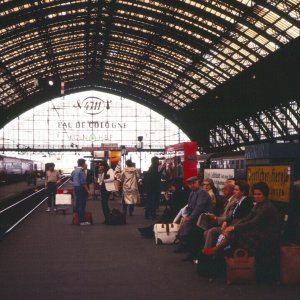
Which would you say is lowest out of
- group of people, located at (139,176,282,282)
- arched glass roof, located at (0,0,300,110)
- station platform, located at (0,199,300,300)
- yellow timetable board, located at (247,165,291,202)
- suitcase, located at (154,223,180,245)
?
station platform, located at (0,199,300,300)

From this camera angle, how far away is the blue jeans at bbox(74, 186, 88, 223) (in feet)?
55.4

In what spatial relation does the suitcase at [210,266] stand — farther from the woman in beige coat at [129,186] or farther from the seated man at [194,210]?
the woman in beige coat at [129,186]

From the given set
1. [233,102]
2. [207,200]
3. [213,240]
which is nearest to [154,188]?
[207,200]

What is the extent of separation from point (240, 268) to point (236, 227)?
55 centimetres

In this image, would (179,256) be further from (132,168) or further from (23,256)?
(132,168)

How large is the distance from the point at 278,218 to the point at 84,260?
3572 mm

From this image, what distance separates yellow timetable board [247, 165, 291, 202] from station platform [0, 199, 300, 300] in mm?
1773

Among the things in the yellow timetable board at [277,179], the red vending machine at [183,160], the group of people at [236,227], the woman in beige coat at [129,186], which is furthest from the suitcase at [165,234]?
the red vending machine at [183,160]

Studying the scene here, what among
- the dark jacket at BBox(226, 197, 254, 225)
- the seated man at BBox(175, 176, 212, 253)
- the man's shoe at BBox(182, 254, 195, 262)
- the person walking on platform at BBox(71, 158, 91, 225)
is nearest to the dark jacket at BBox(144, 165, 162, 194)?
the person walking on platform at BBox(71, 158, 91, 225)

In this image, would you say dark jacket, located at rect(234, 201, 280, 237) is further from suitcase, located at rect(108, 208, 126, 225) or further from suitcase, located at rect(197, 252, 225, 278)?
suitcase, located at rect(108, 208, 126, 225)

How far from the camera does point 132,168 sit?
19016 millimetres

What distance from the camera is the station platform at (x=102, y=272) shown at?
7.74 metres

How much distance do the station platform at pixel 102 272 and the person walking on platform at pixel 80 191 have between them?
6.97ft

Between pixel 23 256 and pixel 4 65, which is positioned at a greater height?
pixel 4 65
